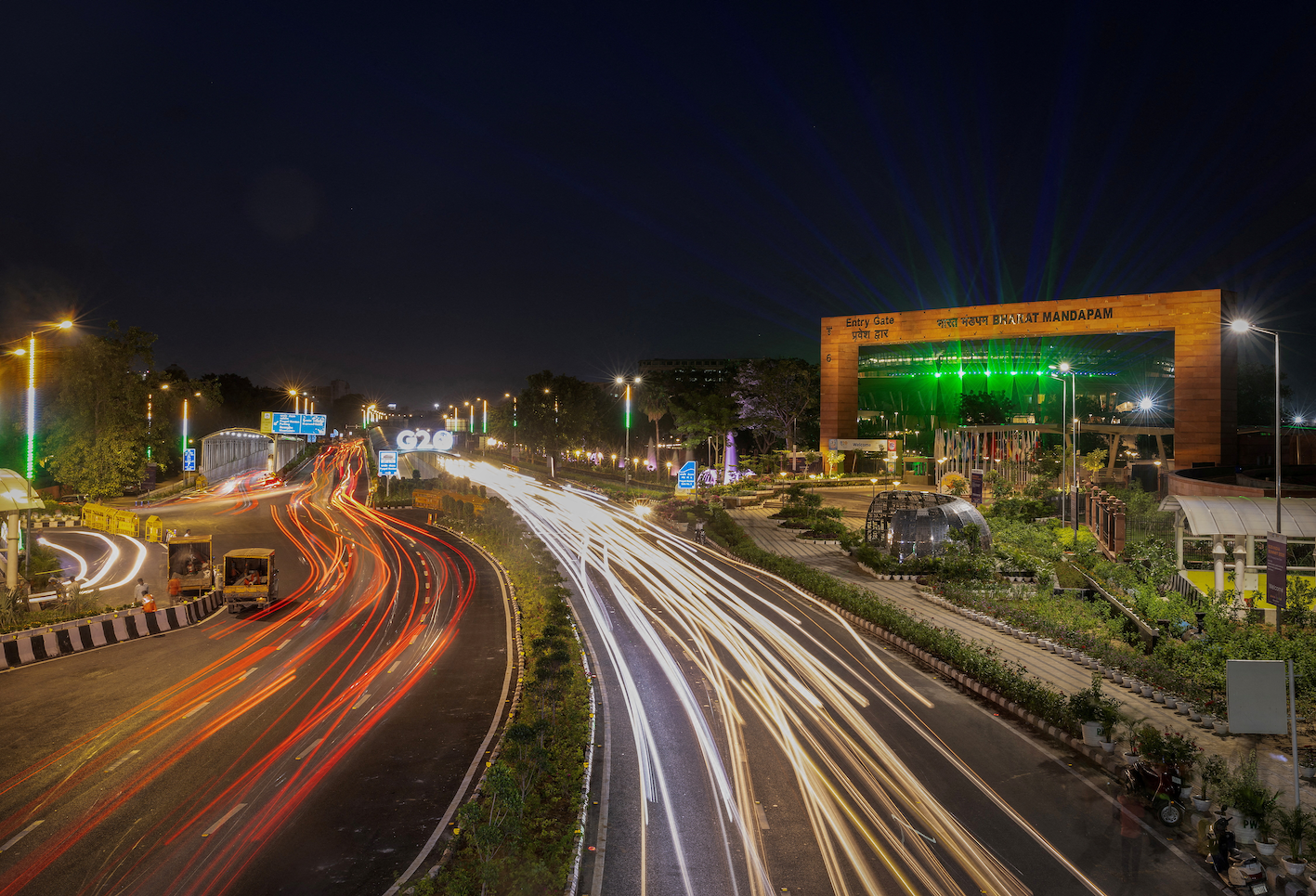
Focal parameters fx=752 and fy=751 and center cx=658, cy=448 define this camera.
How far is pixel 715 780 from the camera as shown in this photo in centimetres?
1130

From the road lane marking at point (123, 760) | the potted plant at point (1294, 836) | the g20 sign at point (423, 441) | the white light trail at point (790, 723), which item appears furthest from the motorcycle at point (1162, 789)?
the g20 sign at point (423, 441)

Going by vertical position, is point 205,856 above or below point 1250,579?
below

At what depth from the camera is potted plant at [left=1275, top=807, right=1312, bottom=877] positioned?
8391mm

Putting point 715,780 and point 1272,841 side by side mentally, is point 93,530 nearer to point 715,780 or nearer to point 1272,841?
point 715,780

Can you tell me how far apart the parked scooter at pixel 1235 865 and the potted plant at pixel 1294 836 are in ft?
0.96

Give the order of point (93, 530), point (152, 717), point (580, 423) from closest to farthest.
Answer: point (152, 717), point (93, 530), point (580, 423)

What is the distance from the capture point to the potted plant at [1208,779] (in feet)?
32.6

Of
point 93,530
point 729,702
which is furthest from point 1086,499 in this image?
point 93,530

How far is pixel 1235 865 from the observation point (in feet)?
27.9

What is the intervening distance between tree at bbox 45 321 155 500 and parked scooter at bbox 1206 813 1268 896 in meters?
64.7

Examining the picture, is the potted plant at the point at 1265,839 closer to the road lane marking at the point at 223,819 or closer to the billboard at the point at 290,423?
the road lane marking at the point at 223,819

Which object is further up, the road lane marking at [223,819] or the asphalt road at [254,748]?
the road lane marking at [223,819]

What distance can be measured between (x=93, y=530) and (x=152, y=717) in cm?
3726

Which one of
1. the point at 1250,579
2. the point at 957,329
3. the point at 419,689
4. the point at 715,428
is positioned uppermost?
the point at 957,329
